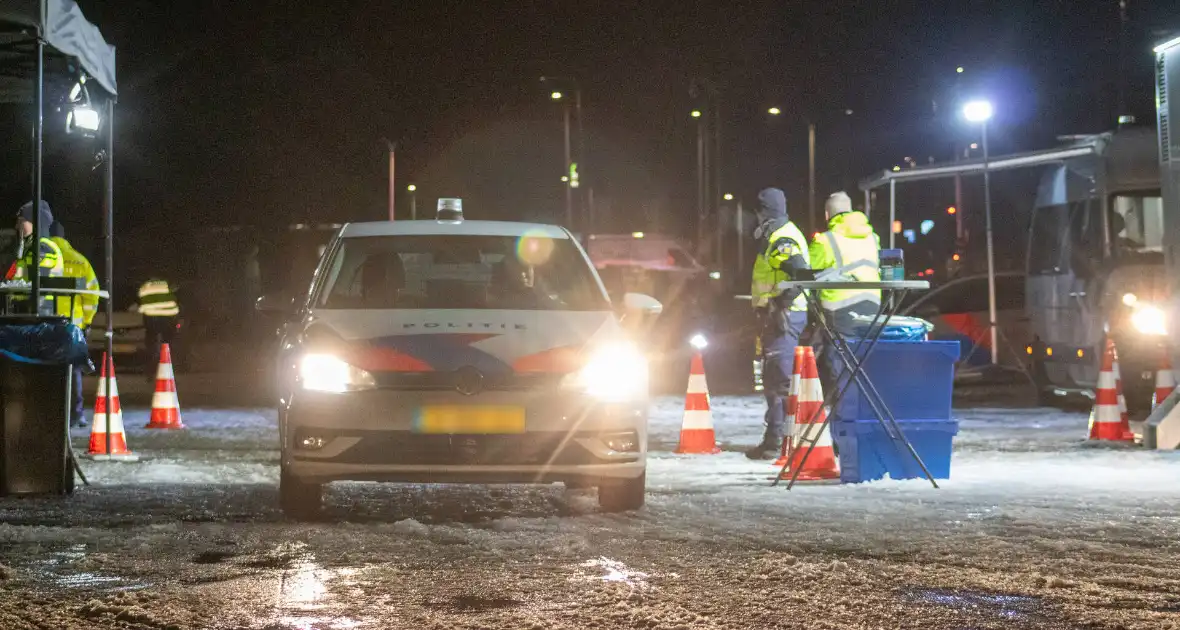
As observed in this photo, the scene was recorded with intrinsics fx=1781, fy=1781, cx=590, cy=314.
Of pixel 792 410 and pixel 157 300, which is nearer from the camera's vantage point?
pixel 792 410

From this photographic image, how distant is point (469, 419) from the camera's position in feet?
28.2

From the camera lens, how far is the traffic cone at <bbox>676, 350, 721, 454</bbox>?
12924mm

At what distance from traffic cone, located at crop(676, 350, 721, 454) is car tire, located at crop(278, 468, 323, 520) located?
4417mm

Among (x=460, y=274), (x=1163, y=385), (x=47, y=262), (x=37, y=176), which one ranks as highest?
(x=37, y=176)

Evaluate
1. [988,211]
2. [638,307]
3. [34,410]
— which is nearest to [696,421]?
[638,307]

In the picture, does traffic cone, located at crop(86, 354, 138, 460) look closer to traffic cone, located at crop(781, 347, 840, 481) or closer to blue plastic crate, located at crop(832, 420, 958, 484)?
traffic cone, located at crop(781, 347, 840, 481)

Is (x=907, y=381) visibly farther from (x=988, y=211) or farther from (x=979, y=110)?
(x=979, y=110)

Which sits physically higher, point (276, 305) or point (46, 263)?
point (46, 263)

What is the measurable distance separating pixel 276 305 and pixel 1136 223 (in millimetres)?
10656

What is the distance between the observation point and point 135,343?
2681 centimetres

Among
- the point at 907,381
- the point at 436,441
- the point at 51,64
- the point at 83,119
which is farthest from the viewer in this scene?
the point at 83,119

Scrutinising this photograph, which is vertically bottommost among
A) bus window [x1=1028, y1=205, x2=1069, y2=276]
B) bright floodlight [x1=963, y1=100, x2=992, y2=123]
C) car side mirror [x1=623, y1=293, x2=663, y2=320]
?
car side mirror [x1=623, y1=293, x2=663, y2=320]

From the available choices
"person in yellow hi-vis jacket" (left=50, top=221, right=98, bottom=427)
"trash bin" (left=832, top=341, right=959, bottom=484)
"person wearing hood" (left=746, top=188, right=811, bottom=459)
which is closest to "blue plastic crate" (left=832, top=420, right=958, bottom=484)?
"trash bin" (left=832, top=341, right=959, bottom=484)

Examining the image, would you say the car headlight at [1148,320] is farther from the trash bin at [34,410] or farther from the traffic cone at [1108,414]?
the trash bin at [34,410]
